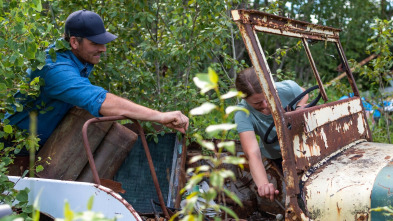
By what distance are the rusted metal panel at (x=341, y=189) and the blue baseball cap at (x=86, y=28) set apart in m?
1.88

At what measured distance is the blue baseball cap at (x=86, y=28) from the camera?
367 cm

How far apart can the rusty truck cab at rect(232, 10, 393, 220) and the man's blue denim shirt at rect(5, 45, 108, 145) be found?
1.13 m

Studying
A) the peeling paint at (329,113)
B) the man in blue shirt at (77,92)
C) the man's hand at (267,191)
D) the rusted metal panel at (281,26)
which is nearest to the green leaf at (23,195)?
the man in blue shirt at (77,92)

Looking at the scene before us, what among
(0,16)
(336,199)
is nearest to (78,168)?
(0,16)

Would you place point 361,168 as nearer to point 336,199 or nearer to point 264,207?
point 336,199

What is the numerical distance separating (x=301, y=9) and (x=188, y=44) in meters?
6.41

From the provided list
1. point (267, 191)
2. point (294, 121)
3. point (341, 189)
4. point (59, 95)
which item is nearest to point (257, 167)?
point (267, 191)

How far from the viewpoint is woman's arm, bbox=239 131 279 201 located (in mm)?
3092

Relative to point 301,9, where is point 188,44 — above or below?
below

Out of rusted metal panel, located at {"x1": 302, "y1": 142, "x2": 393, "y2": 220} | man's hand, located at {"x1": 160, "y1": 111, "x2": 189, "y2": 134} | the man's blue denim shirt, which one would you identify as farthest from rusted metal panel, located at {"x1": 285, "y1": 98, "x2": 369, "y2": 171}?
the man's blue denim shirt

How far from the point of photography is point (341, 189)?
8.45ft

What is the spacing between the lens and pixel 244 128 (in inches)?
141

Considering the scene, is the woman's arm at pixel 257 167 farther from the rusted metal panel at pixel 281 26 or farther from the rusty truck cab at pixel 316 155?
the rusted metal panel at pixel 281 26

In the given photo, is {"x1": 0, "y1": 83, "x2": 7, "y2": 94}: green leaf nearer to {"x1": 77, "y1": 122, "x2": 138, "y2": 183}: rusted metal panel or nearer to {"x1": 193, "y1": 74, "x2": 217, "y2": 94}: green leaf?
{"x1": 77, "y1": 122, "x2": 138, "y2": 183}: rusted metal panel
